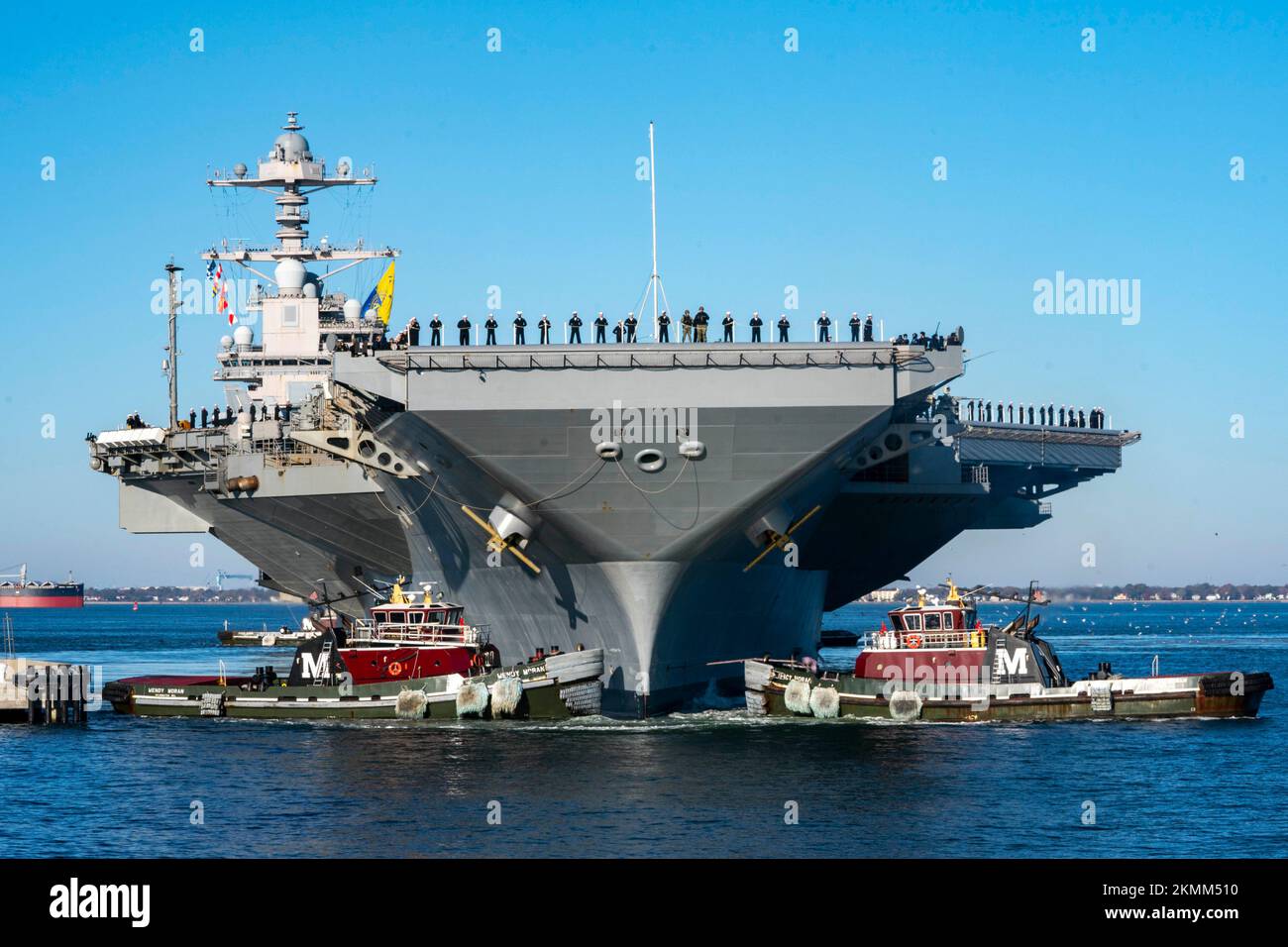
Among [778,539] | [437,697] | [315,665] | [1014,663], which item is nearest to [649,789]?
[778,539]

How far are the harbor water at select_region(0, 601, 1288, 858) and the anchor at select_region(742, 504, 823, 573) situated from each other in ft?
11.0

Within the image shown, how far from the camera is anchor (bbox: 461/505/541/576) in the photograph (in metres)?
34.3

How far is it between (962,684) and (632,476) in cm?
841

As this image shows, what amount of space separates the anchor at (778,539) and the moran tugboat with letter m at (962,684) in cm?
244

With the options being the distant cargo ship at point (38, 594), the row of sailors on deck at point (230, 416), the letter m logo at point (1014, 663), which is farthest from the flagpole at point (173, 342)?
the distant cargo ship at point (38, 594)

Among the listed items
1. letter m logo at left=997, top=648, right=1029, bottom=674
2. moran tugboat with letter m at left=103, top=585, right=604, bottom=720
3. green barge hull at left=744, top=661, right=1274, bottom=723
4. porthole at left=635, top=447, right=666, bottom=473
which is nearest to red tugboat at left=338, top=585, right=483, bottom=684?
moran tugboat with letter m at left=103, top=585, right=604, bottom=720

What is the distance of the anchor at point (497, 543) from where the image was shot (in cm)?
3431

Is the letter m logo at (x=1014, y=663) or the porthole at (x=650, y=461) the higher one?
the porthole at (x=650, y=461)

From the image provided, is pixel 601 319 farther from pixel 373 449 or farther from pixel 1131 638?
pixel 1131 638

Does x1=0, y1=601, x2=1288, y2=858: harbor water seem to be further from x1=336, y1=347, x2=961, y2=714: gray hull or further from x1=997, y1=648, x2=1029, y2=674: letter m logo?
x1=336, y1=347, x2=961, y2=714: gray hull

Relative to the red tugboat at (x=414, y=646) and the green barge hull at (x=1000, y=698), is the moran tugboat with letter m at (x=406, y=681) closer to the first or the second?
the red tugboat at (x=414, y=646)

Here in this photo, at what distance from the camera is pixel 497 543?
34.3 metres

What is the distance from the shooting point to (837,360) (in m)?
31.9
